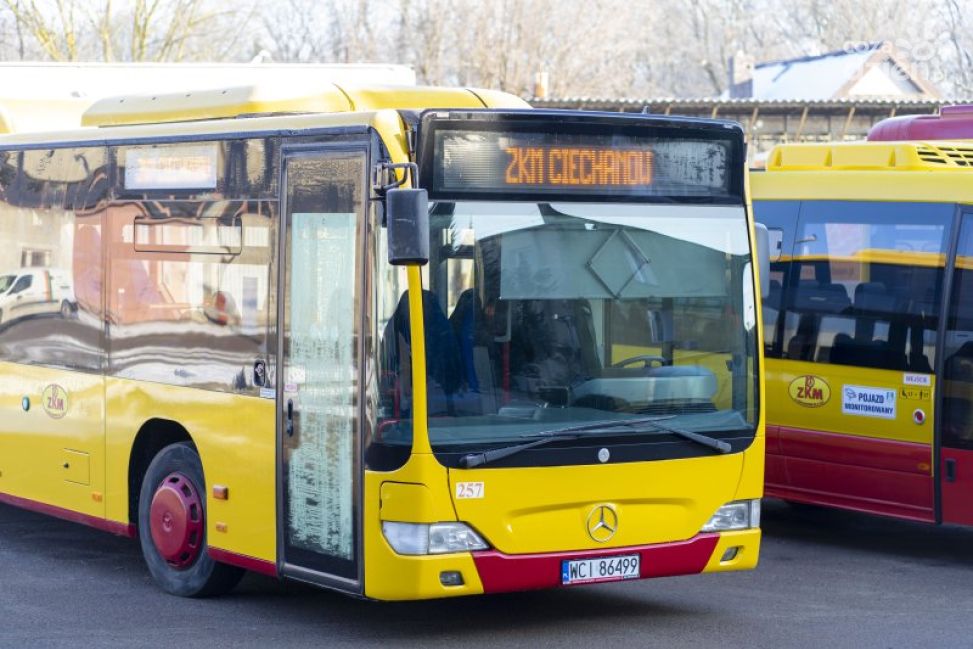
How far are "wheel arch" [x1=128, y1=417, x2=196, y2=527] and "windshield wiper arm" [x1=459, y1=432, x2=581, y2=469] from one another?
7.67 feet

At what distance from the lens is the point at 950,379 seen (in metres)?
11.1

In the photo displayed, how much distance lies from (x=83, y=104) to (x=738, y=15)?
3239 inches

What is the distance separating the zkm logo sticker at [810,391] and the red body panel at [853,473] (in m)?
0.21

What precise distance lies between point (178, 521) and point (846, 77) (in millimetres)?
57966

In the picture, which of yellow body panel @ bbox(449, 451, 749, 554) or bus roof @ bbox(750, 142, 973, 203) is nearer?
yellow body panel @ bbox(449, 451, 749, 554)

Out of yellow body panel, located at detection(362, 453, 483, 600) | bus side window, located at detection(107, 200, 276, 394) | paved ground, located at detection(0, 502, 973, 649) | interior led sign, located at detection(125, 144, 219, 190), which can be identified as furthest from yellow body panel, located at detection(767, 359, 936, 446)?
interior led sign, located at detection(125, 144, 219, 190)

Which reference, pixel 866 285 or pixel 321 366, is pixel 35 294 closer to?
pixel 321 366

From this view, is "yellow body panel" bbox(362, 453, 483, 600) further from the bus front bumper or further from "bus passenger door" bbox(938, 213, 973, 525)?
"bus passenger door" bbox(938, 213, 973, 525)

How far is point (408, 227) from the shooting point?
7.59 m

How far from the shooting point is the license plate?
823cm

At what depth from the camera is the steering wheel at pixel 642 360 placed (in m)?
8.35

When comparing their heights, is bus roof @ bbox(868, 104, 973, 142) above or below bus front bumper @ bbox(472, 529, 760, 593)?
above

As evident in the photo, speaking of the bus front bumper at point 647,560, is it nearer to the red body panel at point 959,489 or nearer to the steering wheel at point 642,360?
the steering wheel at point 642,360

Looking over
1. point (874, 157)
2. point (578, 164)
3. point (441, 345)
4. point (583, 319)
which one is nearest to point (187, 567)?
point (441, 345)
